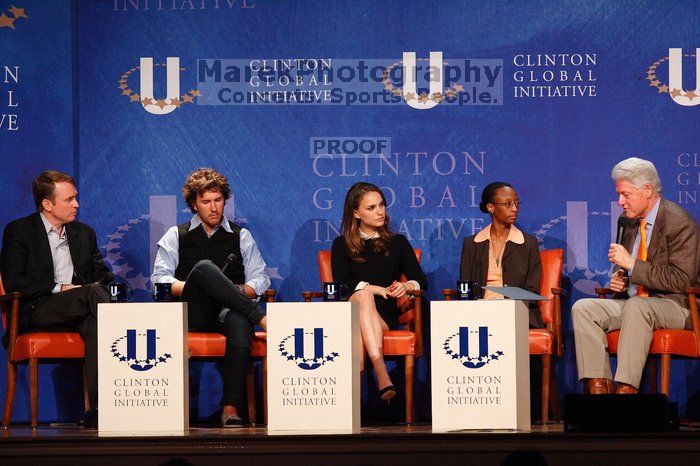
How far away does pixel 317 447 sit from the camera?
12.7ft

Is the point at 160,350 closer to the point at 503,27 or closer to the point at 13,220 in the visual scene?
the point at 13,220

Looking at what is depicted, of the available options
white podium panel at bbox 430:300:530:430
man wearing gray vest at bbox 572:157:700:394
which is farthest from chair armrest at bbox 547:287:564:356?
white podium panel at bbox 430:300:530:430

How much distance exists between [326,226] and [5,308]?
6.40 feet

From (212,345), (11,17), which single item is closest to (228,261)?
(212,345)

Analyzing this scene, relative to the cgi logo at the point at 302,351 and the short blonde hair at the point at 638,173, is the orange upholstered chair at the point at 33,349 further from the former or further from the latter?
the short blonde hair at the point at 638,173

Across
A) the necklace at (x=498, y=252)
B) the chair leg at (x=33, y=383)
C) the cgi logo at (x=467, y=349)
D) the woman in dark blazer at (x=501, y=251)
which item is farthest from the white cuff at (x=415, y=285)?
the chair leg at (x=33, y=383)

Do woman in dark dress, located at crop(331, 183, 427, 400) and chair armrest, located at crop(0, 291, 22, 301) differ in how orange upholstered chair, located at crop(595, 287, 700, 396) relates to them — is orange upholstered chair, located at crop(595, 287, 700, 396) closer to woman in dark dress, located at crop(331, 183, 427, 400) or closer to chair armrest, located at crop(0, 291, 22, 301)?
woman in dark dress, located at crop(331, 183, 427, 400)

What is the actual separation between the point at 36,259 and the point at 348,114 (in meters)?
2.05

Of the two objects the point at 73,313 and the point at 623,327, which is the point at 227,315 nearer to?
the point at 73,313

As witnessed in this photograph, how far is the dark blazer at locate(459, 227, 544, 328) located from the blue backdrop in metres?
0.41

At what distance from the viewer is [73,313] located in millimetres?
5188

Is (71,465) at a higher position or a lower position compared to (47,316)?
lower

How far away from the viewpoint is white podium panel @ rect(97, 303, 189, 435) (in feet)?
14.3

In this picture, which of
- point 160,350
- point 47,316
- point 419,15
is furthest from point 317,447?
point 419,15
